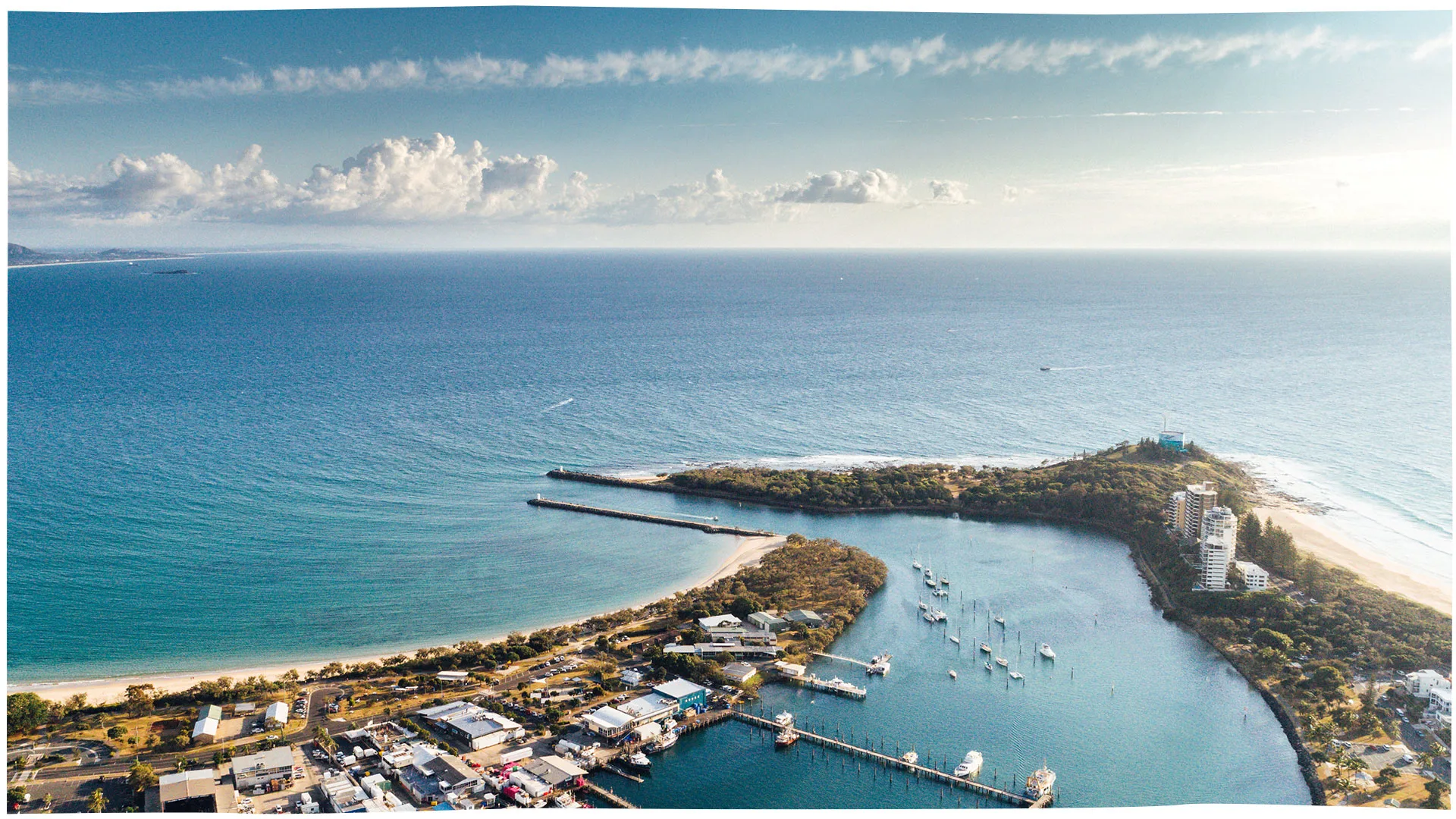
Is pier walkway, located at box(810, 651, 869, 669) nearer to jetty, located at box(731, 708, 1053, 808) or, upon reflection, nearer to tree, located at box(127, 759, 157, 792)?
jetty, located at box(731, 708, 1053, 808)

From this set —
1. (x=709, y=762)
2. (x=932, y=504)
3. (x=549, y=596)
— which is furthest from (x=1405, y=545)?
(x=549, y=596)

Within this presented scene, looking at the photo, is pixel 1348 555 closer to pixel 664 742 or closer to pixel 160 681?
pixel 664 742

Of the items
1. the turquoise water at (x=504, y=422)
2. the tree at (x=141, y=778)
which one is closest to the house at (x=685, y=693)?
the turquoise water at (x=504, y=422)

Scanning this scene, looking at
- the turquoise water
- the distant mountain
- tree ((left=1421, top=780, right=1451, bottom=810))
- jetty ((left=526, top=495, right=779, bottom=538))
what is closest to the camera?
tree ((left=1421, top=780, right=1451, bottom=810))

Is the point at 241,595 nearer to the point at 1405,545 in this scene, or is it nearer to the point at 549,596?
the point at 549,596

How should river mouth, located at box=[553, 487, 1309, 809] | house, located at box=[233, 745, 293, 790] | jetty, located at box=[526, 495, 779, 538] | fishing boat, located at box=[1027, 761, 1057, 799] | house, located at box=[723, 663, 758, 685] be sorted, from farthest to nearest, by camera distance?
jetty, located at box=[526, 495, 779, 538], house, located at box=[723, 663, 758, 685], river mouth, located at box=[553, 487, 1309, 809], fishing boat, located at box=[1027, 761, 1057, 799], house, located at box=[233, 745, 293, 790]

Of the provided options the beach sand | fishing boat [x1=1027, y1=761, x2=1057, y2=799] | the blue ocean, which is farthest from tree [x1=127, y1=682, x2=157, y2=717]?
the beach sand

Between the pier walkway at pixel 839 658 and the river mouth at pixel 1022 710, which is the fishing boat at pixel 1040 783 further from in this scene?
the pier walkway at pixel 839 658
